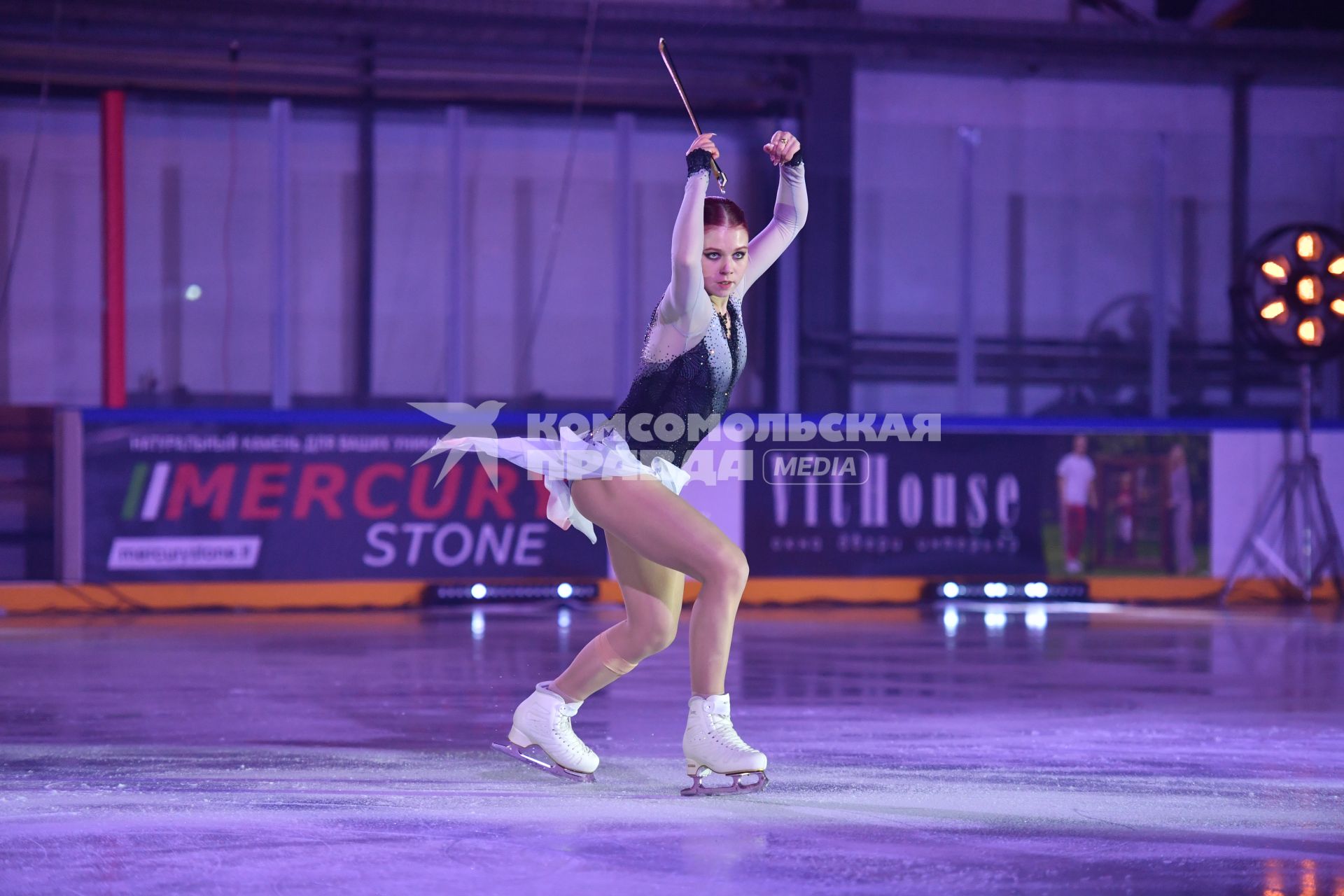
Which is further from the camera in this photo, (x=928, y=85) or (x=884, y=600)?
(x=928, y=85)

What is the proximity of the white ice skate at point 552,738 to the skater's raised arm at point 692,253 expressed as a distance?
103 centimetres

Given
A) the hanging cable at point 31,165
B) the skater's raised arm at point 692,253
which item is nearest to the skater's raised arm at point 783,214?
the skater's raised arm at point 692,253

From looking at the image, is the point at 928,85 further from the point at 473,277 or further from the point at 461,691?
the point at 461,691

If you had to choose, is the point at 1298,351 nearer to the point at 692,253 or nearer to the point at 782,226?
the point at 782,226

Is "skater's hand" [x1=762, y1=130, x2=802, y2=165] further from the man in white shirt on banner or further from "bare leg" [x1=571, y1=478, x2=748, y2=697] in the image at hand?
the man in white shirt on banner

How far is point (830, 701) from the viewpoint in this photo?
5203mm

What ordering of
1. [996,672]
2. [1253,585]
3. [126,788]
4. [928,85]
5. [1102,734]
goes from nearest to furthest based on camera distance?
[126,788] → [1102,734] → [996,672] → [1253,585] → [928,85]

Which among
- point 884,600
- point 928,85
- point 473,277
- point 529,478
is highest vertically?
point 928,85

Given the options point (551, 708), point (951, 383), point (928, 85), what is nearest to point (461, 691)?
point (551, 708)

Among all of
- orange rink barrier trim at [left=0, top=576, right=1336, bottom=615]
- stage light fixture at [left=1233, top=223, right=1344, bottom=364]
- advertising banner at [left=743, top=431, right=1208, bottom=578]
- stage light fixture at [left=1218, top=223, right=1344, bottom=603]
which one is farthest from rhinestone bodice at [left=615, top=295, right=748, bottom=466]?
stage light fixture at [left=1233, top=223, right=1344, bottom=364]

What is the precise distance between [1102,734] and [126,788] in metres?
2.77

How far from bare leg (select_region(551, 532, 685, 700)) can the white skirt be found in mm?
166

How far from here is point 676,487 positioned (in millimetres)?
3582

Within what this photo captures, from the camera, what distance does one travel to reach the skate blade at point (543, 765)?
363 cm
